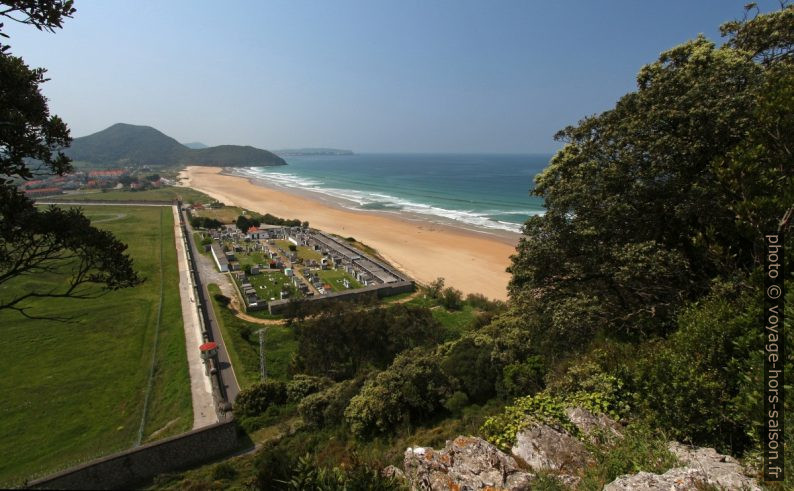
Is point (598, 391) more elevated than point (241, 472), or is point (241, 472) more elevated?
point (598, 391)

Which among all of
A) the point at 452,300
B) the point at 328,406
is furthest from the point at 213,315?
the point at 452,300

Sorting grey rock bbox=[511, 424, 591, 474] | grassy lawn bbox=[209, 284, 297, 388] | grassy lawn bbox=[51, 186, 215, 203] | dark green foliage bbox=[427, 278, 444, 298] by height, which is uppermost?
grassy lawn bbox=[51, 186, 215, 203]

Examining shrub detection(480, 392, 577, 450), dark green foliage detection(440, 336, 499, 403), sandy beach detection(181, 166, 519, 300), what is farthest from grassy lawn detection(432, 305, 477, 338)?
shrub detection(480, 392, 577, 450)

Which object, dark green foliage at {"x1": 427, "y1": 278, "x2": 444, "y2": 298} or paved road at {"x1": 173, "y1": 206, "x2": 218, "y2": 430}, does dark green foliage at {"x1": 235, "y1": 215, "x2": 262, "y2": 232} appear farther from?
dark green foliage at {"x1": 427, "y1": 278, "x2": 444, "y2": 298}

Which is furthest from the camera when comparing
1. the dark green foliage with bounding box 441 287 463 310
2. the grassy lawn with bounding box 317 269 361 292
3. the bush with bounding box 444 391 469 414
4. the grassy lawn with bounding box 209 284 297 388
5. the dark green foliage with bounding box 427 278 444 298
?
the grassy lawn with bounding box 317 269 361 292

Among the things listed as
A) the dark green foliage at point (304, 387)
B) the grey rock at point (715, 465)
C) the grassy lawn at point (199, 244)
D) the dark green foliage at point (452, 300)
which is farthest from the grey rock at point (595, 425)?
the grassy lawn at point (199, 244)

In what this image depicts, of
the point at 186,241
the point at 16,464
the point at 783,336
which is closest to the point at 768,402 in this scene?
the point at 783,336

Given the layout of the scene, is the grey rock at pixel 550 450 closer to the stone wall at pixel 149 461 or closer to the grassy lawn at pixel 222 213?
the stone wall at pixel 149 461

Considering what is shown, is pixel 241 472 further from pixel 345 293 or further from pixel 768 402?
pixel 345 293
